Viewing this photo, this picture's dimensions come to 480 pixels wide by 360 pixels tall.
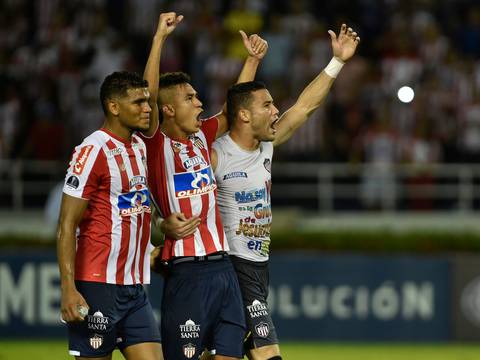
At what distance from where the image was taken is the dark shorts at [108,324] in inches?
309

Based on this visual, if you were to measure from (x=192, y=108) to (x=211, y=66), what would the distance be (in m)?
9.16

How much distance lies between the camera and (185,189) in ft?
27.1

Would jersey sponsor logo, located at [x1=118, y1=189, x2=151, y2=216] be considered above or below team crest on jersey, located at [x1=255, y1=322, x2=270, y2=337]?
above

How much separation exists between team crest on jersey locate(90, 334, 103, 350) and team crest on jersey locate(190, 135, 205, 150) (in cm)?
150

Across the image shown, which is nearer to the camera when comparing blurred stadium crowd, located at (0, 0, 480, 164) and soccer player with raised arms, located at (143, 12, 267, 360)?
soccer player with raised arms, located at (143, 12, 267, 360)

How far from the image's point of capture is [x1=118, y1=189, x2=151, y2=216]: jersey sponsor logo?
311 inches

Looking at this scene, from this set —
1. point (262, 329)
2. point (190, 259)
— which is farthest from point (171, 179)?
point (262, 329)

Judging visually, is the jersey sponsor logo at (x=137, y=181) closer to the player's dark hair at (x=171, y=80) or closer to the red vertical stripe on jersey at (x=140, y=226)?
the red vertical stripe on jersey at (x=140, y=226)

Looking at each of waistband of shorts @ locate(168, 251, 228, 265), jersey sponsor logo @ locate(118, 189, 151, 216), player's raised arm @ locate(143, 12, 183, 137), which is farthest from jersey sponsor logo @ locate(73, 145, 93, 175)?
waistband of shorts @ locate(168, 251, 228, 265)

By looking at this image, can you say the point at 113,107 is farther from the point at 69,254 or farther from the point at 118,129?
the point at 69,254

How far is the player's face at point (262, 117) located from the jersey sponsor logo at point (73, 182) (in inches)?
60.6

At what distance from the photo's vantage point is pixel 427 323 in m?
14.8

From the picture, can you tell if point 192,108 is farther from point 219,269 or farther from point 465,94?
point 465,94

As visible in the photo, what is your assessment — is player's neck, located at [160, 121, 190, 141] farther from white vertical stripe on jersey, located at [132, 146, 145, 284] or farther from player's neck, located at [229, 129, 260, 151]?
player's neck, located at [229, 129, 260, 151]
